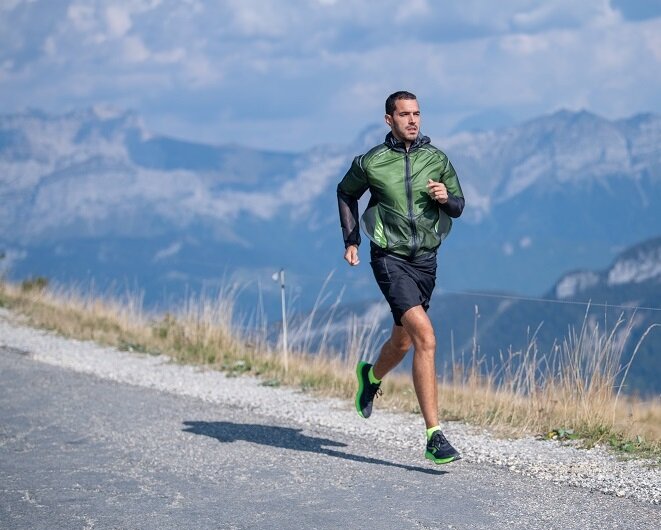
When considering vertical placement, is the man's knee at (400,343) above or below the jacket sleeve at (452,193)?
below

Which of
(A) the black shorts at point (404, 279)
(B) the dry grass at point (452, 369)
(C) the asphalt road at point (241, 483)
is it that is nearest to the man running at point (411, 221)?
(A) the black shorts at point (404, 279)

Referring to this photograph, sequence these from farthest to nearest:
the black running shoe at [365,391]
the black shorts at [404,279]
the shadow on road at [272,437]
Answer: the black running shoe at [365,391]
the shadow on road at [272,437]
the black shorts at [404,279]

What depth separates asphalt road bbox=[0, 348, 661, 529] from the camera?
5277 mm

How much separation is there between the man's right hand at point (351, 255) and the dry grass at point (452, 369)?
2000 millimetres

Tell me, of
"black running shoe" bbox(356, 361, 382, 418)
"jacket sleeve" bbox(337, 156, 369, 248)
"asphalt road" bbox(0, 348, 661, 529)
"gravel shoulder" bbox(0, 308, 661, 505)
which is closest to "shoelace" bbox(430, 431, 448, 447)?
"asphalt road" bbox(0, 348, 661, 529)

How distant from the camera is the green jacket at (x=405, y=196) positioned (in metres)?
6.26

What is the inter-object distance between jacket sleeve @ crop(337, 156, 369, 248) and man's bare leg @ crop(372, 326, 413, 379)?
0.61m

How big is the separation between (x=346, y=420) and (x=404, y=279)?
2273 millimetres

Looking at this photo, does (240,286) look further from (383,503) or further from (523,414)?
(383,503)

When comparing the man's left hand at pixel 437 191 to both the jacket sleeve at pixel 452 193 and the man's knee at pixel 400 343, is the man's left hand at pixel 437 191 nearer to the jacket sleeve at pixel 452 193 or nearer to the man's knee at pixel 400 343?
the jacket sleeve at pixel 452 193

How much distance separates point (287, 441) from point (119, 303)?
942cm

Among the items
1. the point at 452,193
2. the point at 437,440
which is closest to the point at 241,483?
the point at 437,440

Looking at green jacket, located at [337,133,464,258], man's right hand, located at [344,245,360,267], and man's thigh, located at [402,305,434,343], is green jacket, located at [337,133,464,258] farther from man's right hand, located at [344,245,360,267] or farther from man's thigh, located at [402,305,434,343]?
man's thigh, located at [402,305,434,343]

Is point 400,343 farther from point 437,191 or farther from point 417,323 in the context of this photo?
point 437,191
